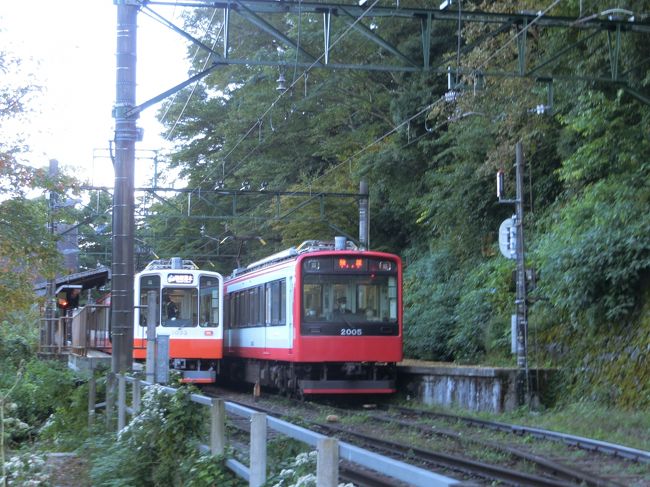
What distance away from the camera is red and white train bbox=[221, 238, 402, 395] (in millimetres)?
18984

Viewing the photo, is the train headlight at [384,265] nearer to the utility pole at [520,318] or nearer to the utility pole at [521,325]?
the utility pole at [520,318]

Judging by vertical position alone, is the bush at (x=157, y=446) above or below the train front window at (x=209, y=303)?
below

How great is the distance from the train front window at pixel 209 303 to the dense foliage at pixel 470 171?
12.6ft

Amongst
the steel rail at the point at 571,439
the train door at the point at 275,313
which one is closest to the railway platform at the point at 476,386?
the steel rail at the point at 571,439

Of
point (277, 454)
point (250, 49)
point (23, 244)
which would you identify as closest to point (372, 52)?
point (250, 49)

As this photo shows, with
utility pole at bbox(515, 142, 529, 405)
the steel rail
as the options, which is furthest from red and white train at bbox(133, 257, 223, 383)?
→ utility pole at bbox(515, 142, 529, 405)

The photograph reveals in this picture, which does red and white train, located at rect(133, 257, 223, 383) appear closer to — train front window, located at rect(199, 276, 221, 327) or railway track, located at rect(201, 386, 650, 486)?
train front window, located at rect(199, 276, 221, 327)

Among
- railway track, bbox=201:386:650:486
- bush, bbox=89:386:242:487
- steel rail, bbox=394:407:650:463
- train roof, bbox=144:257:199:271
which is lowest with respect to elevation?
→ railway track, bbox=201:386:650:486

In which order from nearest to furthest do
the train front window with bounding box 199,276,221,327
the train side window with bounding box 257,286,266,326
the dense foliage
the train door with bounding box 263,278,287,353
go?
the dense foliage, the train door with bounding box 263,278,287,353, the train side window with bounding box 257,286,266,326, the train front window with bounding box 199,276,221,327

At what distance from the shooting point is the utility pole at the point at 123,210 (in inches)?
519

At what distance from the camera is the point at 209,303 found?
941 inches

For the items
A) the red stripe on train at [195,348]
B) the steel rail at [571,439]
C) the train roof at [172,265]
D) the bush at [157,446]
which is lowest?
the steel rail at [571,439]

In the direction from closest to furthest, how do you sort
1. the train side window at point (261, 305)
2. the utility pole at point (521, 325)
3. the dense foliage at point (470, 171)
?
the dense foliage at point (470, 171) < the utility pole at point (521, 325) < the train side window at point (261, 305)

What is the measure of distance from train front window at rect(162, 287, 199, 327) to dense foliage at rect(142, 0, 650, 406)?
13.1 ft
